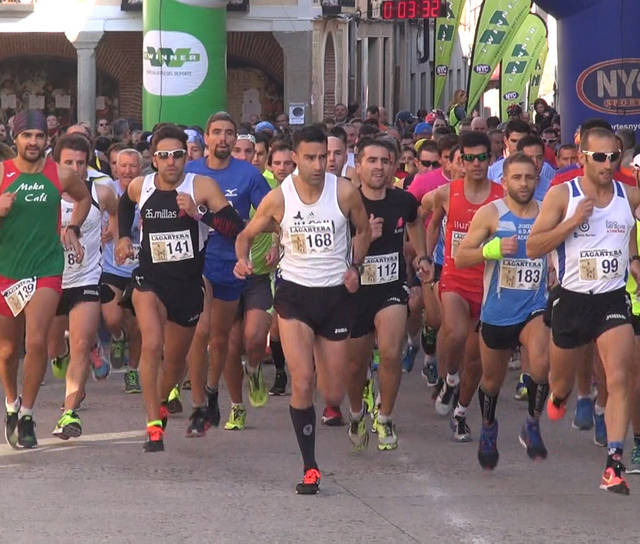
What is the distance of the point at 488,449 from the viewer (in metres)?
9.55

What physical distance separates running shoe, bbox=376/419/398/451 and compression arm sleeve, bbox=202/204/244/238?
1420 millimetres

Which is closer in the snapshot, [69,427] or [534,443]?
[534,443]

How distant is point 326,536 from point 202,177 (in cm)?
315

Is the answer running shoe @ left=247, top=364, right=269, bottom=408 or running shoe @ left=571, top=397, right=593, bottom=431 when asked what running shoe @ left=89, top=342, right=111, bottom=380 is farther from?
running shoe @ left=571, top=397, right=593, bottom=431

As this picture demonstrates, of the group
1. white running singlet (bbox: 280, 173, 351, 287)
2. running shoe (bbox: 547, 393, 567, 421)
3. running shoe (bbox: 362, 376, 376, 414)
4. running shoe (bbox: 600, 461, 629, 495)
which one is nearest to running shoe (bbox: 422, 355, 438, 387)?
running shoe (bbox: 362, 376, 376, 414)

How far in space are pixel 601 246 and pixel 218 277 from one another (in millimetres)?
2812

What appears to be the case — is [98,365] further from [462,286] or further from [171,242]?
[462,286]

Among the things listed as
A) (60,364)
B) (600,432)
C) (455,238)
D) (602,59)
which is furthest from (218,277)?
(602,59)

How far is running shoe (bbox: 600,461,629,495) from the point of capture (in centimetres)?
838

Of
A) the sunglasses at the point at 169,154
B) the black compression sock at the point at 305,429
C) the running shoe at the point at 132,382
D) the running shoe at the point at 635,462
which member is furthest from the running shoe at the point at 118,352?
the running shoe at the point at 635,462

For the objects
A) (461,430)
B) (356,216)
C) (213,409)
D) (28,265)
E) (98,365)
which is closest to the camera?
(356,216)

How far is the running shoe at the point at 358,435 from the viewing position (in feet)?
32.9

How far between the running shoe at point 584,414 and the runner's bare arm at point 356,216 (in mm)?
2263

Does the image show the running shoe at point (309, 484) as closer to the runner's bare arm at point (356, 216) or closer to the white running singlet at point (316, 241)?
the white running singlet at point (316, 241)
